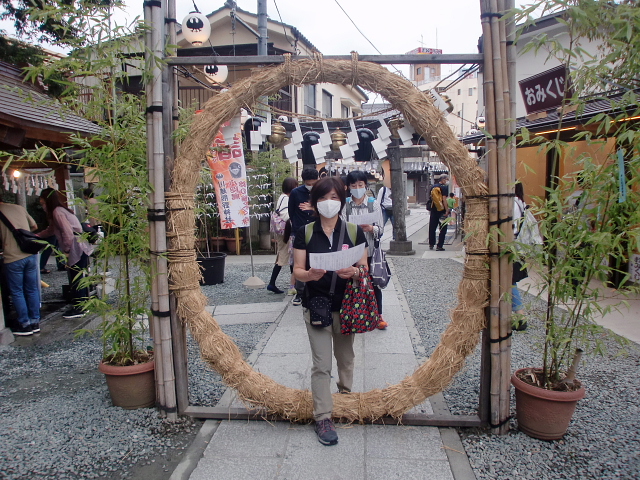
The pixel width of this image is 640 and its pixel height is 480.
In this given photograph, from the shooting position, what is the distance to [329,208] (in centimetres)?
334

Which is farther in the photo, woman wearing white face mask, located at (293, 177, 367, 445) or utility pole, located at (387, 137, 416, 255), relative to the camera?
utility pole, located at (387, 137, 416, 255)

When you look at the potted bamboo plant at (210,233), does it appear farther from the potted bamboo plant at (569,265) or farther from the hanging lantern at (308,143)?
the potted bamboo plant at (569,265)

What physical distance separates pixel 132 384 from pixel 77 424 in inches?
19.2

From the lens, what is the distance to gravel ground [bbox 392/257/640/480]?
297 cm

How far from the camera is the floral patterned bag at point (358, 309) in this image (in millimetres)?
3320

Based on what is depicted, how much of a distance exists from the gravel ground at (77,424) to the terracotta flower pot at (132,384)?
8cm

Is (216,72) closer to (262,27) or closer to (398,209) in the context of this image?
(262,27)

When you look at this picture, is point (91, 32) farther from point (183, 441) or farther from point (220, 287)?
point (220, 287)

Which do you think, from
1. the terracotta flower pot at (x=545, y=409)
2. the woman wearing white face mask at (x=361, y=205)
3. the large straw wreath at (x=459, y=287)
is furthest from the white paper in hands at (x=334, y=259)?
the woman wearing white face mask at (x=361, y=205)

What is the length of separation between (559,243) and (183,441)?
115 inches

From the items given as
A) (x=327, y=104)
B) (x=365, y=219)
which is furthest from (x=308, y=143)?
(x=327, y=104)

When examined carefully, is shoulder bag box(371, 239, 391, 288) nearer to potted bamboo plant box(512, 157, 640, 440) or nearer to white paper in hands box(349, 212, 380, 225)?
white paper in hands box(349, 212, 380, 225)

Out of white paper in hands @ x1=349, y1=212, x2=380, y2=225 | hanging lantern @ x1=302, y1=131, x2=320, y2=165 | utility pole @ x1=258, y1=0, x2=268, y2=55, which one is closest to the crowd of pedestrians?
white paper in hands @ x1=349, y1=212, x2=380, y2=225

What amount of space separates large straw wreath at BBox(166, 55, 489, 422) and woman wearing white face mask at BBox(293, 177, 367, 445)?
23 cm
